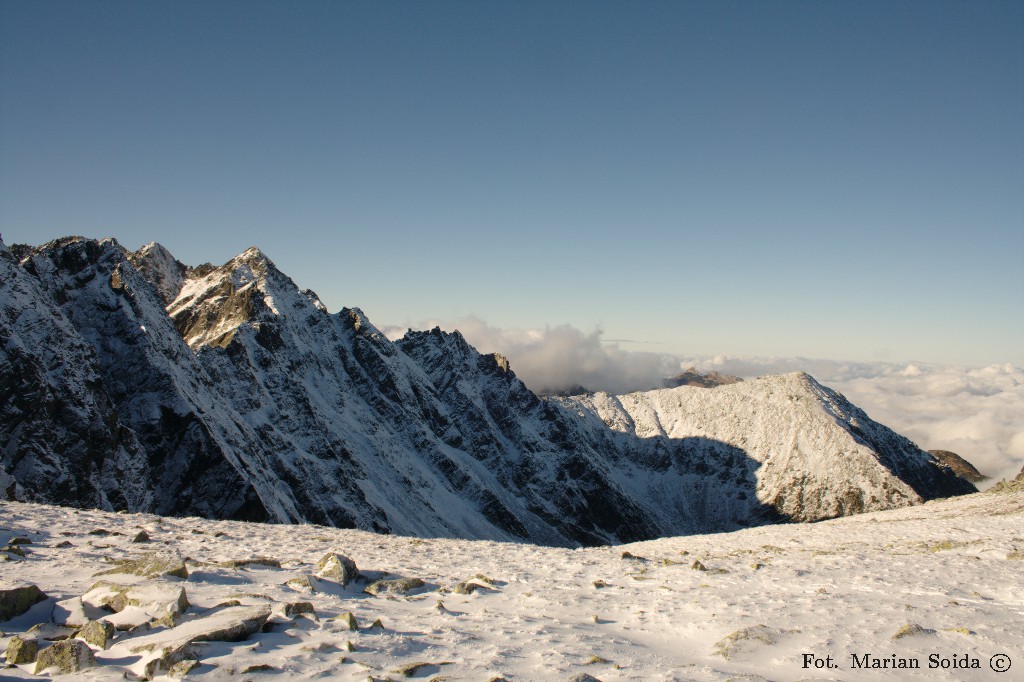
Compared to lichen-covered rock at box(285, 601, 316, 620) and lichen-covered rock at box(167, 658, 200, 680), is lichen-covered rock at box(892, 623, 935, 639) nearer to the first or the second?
lichen-covered rock at box(285, 601, 316, 620)

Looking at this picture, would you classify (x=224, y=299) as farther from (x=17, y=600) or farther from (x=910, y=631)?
(x=910, y=631)

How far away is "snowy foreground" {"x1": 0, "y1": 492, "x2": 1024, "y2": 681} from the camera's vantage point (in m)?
9.20

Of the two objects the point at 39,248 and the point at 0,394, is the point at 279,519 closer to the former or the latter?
the point at 0,394

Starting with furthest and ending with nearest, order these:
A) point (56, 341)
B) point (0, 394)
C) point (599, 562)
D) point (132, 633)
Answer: point (56, 341), point (0, 394), point (599, 562), point (132, 633)

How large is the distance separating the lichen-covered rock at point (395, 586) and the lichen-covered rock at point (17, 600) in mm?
6750

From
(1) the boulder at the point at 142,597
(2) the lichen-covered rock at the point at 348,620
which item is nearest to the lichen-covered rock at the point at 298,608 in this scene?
(2) the lichen-covered rock at the point at 348,620

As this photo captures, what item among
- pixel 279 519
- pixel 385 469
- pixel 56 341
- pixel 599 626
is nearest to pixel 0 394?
pixel 56 341

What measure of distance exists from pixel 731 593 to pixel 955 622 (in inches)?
203

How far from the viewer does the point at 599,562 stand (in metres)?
20.6

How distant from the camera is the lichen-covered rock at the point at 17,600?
982 cm

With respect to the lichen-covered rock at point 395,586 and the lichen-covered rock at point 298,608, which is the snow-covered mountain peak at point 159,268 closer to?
the lichen-covered rock at point 395,586

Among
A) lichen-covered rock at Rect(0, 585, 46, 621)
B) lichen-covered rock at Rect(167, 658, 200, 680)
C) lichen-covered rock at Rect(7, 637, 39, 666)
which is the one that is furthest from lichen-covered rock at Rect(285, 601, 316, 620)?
lichen-covered rock at Rect(0, 585, 46, 621)

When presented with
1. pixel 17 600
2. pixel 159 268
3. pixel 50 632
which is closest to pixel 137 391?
pixel 159 268

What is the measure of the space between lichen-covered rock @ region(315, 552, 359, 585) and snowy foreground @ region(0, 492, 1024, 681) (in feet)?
0.73
